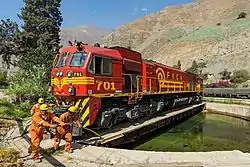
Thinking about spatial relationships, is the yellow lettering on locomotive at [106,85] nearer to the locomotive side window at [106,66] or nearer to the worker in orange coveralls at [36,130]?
the locomotive side window at [106,66]

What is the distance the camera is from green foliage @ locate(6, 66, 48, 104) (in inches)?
667

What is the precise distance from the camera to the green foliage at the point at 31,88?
16.9m

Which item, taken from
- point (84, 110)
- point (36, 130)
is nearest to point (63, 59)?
point (84, 110)

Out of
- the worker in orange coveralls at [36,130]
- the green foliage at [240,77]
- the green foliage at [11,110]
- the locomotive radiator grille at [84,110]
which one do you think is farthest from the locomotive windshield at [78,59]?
the green foliage at [240,77]

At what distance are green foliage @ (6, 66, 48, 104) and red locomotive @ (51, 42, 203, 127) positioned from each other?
695 cm

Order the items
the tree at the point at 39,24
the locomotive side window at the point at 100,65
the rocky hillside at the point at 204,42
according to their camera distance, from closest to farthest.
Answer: the locomotive side window at the point at 100,65 < the tree at the point at 39,24 < the rocky hillside at the point at 204,42

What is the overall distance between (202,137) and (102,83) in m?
7.93

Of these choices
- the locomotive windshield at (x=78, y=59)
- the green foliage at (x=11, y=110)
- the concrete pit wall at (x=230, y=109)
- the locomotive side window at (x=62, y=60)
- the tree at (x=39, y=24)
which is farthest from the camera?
the tree at (x=39, y=24)

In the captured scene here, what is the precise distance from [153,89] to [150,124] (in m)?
2.54

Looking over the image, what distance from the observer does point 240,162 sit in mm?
6730

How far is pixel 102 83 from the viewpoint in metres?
10.3

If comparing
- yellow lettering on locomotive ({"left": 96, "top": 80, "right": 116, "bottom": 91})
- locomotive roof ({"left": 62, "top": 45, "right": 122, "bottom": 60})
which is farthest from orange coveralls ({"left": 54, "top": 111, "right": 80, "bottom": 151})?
locomotive roof ({"left": 62, "top": 45, "right": 122, "bottom": 60})

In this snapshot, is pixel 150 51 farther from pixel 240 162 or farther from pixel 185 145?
pixel 240 162

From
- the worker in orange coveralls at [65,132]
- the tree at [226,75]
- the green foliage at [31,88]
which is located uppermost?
the tree at [226,75]
